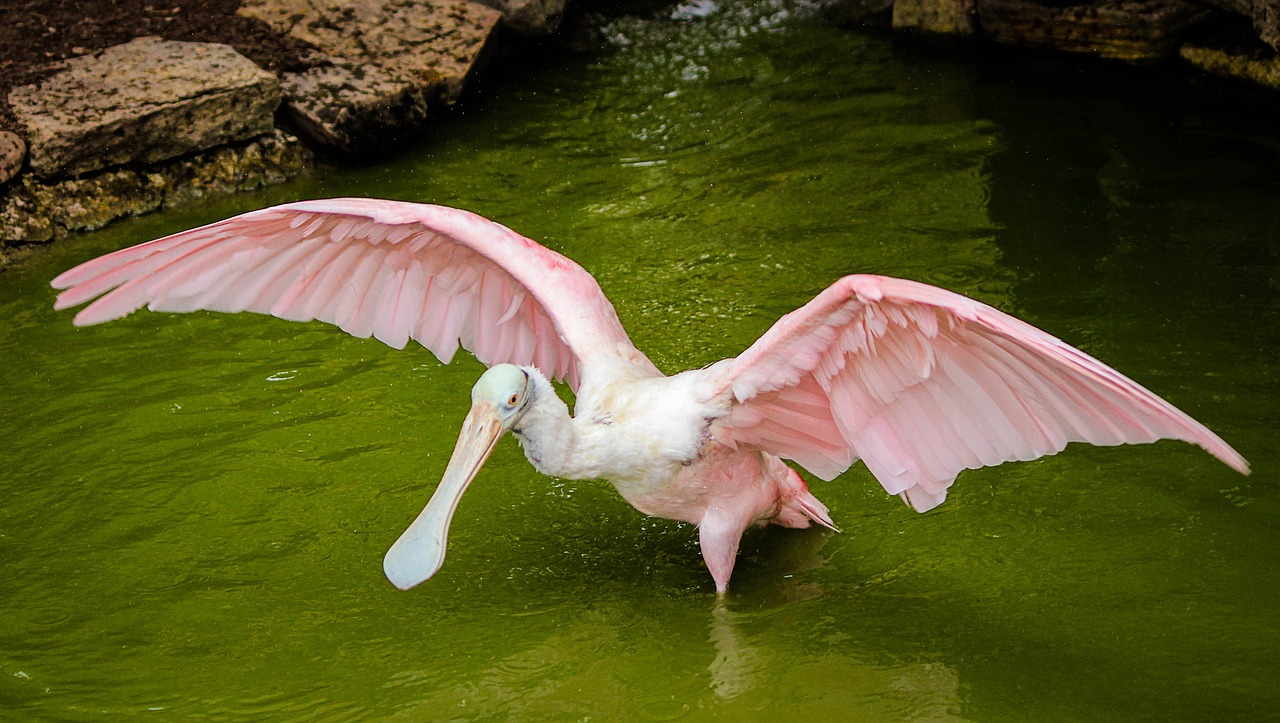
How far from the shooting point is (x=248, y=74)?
7258 millimetres

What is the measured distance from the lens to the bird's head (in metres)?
3.36

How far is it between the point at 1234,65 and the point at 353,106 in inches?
191

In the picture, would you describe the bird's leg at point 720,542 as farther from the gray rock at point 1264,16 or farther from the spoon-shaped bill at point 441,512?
the gray rock at point 1264,16

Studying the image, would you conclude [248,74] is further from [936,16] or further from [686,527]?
[936,16]

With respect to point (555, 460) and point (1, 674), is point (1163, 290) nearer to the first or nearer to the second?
point (555, 460)

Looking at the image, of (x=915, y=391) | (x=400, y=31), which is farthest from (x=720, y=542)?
(x=400, y=31)

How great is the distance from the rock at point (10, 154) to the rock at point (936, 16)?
18.1 feet

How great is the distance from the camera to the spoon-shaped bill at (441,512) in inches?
132

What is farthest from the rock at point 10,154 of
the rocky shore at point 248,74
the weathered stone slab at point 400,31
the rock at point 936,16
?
the rock at point 936,16

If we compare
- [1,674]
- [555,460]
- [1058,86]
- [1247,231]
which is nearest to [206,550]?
[1,674]

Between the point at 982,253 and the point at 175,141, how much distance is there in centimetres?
418

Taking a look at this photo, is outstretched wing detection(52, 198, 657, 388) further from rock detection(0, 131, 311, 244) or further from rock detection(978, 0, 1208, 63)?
rock detection(978, 0, 1208, 63)

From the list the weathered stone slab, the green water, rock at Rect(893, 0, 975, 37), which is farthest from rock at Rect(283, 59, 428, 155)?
rock at Rect(893, 0, 975, 37)

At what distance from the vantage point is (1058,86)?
25.9ft
